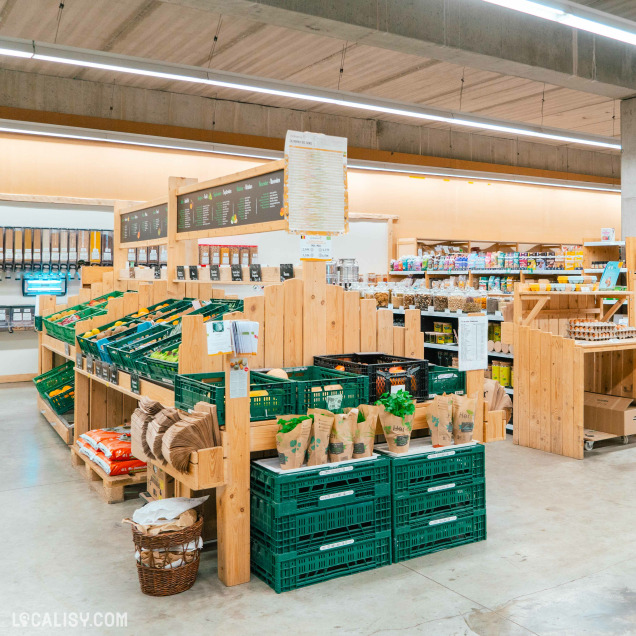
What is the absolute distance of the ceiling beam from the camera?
6.11m

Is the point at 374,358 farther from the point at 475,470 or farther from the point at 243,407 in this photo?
the point at 243,407

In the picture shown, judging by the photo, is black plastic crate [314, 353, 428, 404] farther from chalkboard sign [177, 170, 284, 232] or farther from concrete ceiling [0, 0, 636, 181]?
concrete ceiling [0, 0, 636, 181]

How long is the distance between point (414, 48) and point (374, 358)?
4.21 meters

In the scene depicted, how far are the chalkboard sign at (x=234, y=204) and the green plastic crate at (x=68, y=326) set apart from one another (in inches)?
50.9

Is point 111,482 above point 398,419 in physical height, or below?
below

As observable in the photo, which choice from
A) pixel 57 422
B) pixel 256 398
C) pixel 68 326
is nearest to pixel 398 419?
pixel 256 398

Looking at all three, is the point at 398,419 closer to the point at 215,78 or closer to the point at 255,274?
the point at 255,274

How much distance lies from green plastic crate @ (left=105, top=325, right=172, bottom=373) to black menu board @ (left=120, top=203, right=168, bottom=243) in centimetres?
164

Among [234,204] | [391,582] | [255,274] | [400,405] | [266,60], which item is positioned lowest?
[391,582]

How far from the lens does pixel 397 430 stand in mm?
3475

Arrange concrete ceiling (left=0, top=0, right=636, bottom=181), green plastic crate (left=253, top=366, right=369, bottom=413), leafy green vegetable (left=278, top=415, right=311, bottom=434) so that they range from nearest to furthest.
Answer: leafy green vegetable (left=278, top=415, right=311, bottom=434) → green plastic crate (left=253, top=366, right=369, bottom=413) → concrete ceiling (left=0, top=0, right=636, bottom=181)

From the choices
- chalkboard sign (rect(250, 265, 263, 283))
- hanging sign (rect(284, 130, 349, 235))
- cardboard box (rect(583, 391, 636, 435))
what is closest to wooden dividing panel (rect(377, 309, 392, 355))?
hanging sign (rect(284, 130, 349, 235))

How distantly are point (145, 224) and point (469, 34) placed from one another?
4.00 meters

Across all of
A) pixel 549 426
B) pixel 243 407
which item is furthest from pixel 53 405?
pixel 549 426
